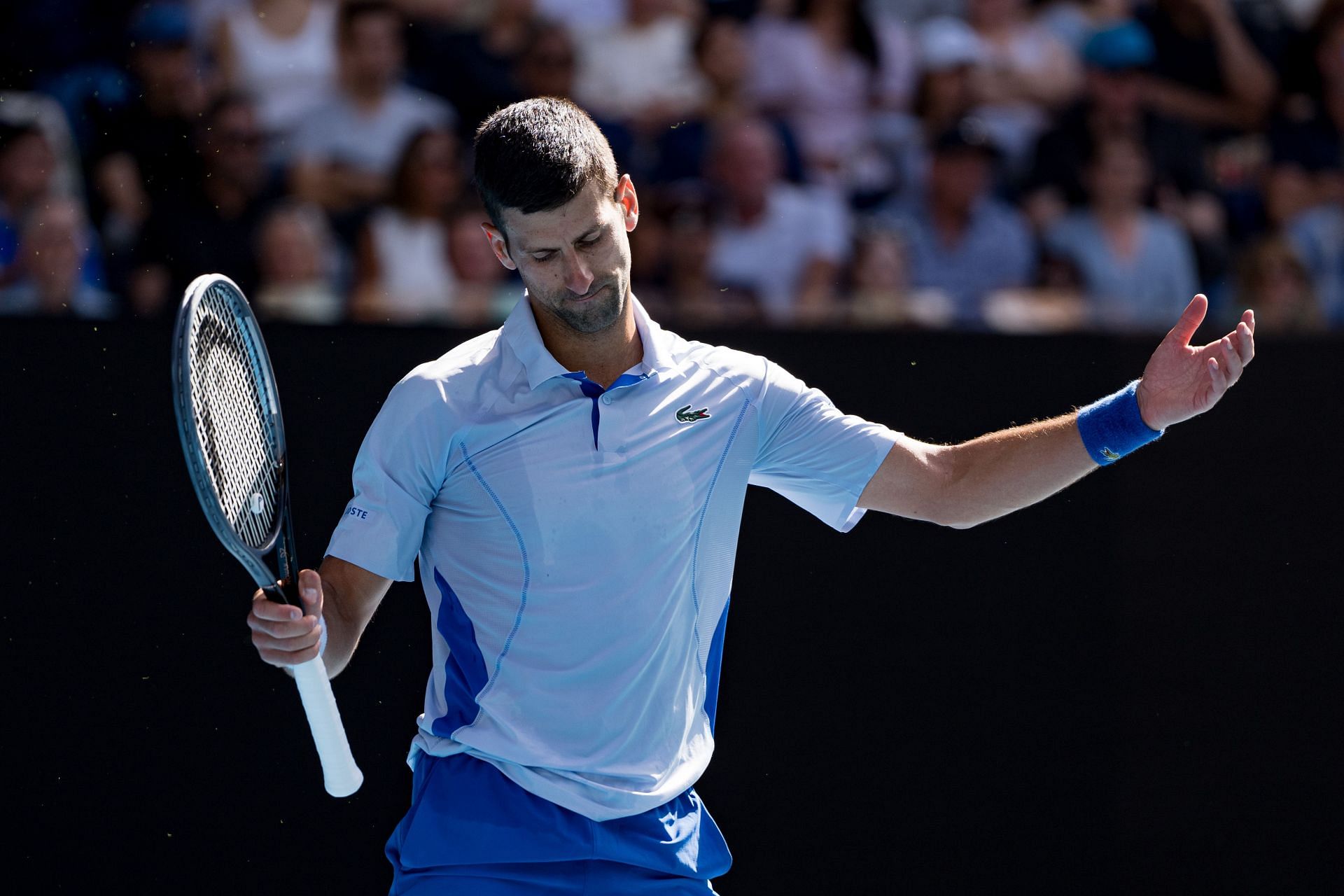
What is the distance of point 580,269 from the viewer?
253 centimetres

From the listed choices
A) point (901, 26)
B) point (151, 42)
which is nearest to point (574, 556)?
point (151, 42)

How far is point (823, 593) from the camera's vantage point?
12.8 ft

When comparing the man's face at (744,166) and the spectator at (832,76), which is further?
the spectator at (832,76)

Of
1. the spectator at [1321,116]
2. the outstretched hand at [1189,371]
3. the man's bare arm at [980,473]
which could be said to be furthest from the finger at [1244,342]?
the spectator at [1321,116]

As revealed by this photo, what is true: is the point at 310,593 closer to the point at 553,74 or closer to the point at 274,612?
the point at 274,612

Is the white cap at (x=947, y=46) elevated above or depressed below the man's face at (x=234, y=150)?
above

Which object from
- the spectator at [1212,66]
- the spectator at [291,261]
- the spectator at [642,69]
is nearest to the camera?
the spectator at [291,261]

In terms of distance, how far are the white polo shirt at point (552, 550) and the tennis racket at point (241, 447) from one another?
0.16m

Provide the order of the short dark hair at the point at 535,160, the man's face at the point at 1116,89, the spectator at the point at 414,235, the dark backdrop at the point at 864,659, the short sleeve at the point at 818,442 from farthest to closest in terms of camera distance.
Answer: the man's face at the point at 1116,89
the spectator at the point at 414,235
the dark backdrop at the point at 864,659
the short sleeve at the point at 818,442
the short dark hair at the point at 535,160

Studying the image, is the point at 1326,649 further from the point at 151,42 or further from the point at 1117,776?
the point at 151,42

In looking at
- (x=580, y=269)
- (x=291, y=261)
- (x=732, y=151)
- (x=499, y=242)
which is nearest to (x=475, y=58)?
(x=732, y=151)

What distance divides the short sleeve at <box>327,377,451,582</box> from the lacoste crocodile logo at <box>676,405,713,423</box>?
411 mm

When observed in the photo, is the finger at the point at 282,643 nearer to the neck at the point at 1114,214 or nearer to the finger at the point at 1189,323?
the finger at the point at 1189,323

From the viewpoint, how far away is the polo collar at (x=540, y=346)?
264 centimetres
